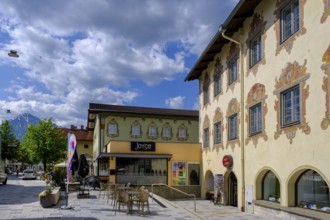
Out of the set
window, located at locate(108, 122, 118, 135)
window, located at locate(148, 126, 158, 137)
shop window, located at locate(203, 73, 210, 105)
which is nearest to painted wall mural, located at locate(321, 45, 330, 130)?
shop window, located at locate(203, 73, 210, 105)

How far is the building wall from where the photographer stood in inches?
474

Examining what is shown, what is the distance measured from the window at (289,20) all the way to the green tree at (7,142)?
51.6 m

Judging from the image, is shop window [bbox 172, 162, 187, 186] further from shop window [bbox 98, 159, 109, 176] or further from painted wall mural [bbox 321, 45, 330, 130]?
painted wall mural [bbox 321, 45, 330, 130]

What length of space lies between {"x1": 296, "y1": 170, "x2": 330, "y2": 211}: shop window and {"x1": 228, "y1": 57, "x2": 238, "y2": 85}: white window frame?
7321mm

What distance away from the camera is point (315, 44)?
12461 millimetres

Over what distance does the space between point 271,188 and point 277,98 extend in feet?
12.8

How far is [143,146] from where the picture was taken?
2797 centimetres

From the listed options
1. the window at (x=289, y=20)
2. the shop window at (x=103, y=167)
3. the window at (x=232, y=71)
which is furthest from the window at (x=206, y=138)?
the window at (x=289, y=20)

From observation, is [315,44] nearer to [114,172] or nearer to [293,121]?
[293,121]

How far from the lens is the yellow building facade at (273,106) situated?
40.4 feet

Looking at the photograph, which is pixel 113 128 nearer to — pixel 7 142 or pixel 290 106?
pixel 290 106

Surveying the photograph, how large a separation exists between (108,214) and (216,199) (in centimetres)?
865

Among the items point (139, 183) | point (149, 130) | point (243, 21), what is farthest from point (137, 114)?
point (243, 21)

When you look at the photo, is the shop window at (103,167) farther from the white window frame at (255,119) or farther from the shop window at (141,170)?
the white window frame at (255,119)
